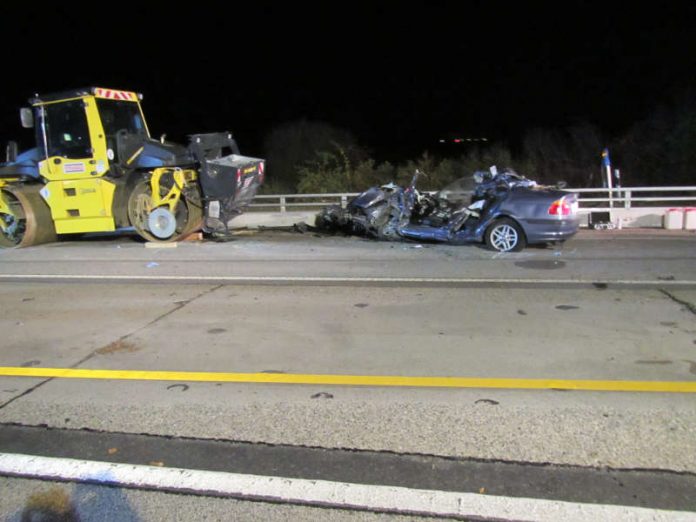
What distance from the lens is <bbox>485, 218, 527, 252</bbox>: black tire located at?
1052cm

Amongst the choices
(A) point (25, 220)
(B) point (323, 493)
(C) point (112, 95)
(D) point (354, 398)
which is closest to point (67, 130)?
(C) point (112, 95)

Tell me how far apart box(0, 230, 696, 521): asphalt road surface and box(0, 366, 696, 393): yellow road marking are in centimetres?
2

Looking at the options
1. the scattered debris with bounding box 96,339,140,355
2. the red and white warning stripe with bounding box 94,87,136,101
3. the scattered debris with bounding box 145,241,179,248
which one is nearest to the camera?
the scattered debris with bounding box 96,339,140,355

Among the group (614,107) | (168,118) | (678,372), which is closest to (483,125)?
(614,107)

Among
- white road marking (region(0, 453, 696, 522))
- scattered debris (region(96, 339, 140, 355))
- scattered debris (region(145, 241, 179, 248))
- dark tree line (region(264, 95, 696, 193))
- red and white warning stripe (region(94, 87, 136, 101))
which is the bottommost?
white road marking (region(0, 453, 696, 522))

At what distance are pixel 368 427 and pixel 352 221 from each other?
30.5 ft

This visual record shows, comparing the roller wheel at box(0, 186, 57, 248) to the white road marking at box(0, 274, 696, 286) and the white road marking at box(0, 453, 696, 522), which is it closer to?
the white road marking at box(0, 274, 696, 286)

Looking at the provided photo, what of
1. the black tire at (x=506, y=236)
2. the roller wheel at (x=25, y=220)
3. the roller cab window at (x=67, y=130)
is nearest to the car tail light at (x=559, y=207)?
the black tire at (x=506, y=236)

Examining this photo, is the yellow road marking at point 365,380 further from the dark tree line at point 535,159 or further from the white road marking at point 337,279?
the dark tree line at point 535,159

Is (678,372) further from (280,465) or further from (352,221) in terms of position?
(352,221)

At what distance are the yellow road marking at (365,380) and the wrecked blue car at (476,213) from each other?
6.29m

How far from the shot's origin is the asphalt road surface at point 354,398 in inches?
122

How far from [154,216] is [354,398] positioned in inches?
379

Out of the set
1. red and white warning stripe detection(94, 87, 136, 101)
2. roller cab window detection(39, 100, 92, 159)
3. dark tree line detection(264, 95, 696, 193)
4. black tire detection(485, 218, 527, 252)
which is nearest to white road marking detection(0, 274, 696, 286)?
black tire detection(485, 218, 527, 252)
